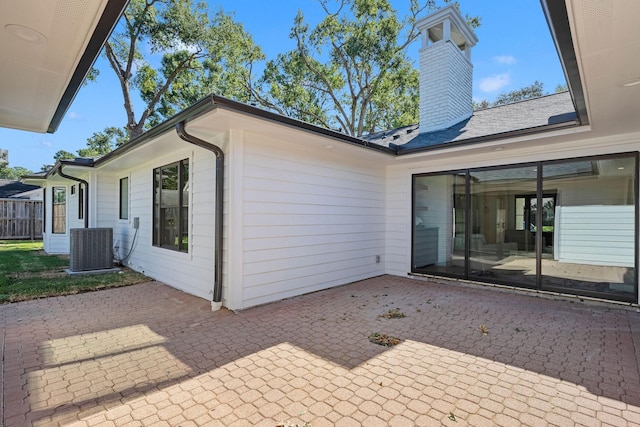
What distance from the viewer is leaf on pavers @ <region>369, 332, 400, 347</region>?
127 inches

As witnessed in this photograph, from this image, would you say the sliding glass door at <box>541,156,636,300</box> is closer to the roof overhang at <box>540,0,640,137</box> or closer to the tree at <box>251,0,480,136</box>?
the roof overhang at <box>540,0,640,137</box>

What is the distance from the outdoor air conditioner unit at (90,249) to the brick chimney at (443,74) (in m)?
7.81

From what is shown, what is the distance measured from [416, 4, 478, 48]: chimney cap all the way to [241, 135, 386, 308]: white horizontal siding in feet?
14.1

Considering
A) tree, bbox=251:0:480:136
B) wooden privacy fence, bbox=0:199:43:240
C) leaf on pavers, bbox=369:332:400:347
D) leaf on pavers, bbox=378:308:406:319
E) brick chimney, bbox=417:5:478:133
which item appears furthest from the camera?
wooden privacy fence, bbox=0:199:43:240

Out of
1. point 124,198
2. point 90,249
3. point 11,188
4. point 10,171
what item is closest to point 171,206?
point 90,249

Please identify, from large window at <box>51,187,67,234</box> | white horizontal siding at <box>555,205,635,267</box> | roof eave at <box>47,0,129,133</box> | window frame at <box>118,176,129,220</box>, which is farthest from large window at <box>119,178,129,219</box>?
white horizontal siding at <box>555,205,635,267</box>

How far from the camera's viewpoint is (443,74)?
767 cm

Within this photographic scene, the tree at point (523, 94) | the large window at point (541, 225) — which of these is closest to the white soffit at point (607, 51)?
the large window at point (541, 225)

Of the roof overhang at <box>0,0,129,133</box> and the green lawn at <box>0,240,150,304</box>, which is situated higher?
the roof overhang at <box>0,0,129,133</box>

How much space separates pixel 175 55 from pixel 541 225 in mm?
15167

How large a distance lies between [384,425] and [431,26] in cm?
890

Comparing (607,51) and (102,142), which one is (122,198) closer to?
(607,51)

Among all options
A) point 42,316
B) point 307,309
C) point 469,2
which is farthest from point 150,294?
point 469,2

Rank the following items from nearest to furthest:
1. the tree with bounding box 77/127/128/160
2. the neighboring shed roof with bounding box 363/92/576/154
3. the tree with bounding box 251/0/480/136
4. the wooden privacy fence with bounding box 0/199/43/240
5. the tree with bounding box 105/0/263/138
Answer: the neighboring shed roof with bounding box 363/92/576/154
the tree with bounding box 105/0/263/138
the tree with bounding box 251/0/480/136
the wooden privacy fence with bounding box 0/199/43/240
the tree with bounding box 77/127/128/160
